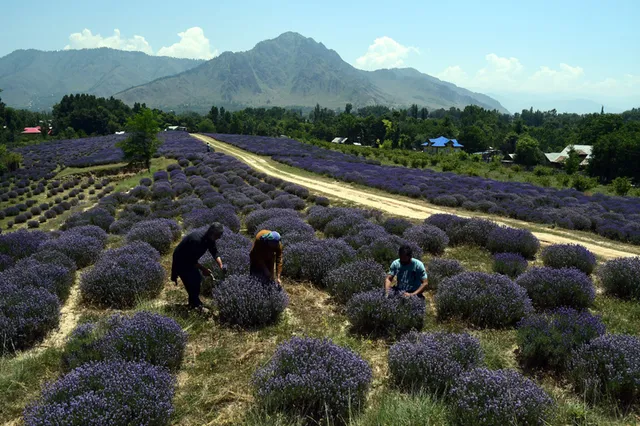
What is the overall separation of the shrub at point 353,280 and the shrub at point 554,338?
263 cm

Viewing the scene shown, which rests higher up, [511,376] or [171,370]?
[511,376]

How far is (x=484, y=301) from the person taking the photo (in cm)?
681

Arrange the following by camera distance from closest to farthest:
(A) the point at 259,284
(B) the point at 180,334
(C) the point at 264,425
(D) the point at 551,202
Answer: (C) the point at 264,425, (B) the point at 180,334, (A) the point at 259,284, (D) the point at 551,202

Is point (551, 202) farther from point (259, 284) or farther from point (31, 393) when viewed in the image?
point (31, 393)

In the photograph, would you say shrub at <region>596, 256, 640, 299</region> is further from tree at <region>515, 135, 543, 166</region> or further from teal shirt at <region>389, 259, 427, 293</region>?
tree at <region>515, 135, 543, 166</region>

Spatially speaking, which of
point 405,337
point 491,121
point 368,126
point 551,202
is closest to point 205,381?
point 405,337

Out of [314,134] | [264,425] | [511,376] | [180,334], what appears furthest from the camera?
[314,134]

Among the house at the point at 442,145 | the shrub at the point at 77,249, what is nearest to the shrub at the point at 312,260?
the shrub at the point at 77,249

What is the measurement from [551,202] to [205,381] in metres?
Result: 24.3

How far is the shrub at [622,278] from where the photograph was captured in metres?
8.16

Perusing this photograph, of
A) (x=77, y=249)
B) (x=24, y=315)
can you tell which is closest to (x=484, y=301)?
(x=24, y=315)

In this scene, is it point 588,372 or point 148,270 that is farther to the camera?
point 148,270

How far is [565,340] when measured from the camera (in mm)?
5316

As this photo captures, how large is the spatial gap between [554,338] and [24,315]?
26.0 ft
